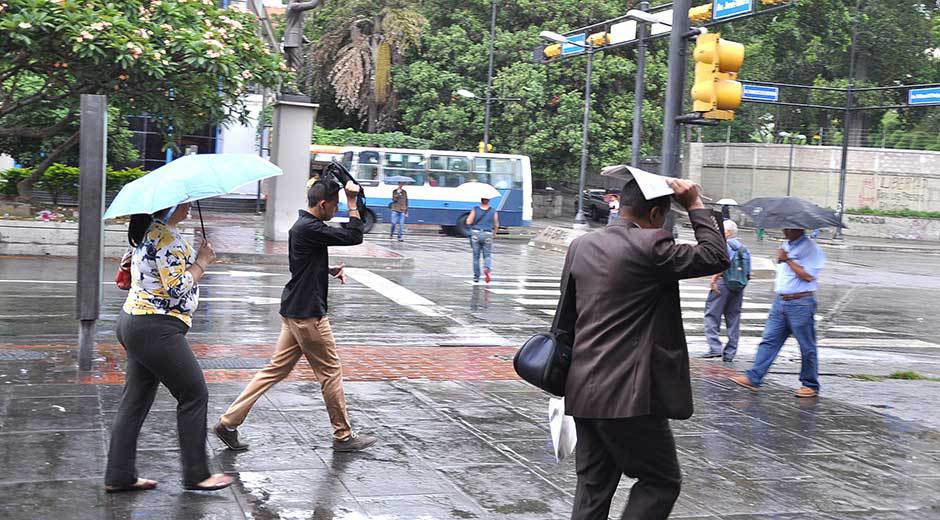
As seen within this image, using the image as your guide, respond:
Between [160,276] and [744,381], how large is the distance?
Answer: 6.42 meters

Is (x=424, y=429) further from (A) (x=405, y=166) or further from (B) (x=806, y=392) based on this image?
(A) (x=405, y=166)

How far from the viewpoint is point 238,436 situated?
21.4 ft

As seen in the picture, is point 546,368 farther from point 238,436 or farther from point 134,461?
point 238,436

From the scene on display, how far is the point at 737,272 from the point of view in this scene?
36.1 ft

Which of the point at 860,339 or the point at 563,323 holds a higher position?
the point at 563,323

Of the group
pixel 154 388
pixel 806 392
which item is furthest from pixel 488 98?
pixel 154 388

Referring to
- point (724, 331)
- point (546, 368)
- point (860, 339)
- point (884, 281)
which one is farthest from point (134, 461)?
point (884, 281)

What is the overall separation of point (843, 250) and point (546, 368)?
35454 mm

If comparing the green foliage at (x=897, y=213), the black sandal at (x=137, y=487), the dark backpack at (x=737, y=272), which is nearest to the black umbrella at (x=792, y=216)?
the dark backpack at (x=737, y=272)

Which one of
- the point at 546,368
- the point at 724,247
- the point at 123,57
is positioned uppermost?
the point at 123,57

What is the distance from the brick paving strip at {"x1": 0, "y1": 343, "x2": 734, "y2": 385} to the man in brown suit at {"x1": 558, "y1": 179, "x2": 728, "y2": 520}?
16.6ft

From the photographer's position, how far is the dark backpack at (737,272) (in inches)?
433

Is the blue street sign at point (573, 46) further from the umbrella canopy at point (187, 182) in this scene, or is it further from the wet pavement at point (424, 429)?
the umbrella canopy at point (187, 182)

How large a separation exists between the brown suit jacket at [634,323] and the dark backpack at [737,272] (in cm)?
704
